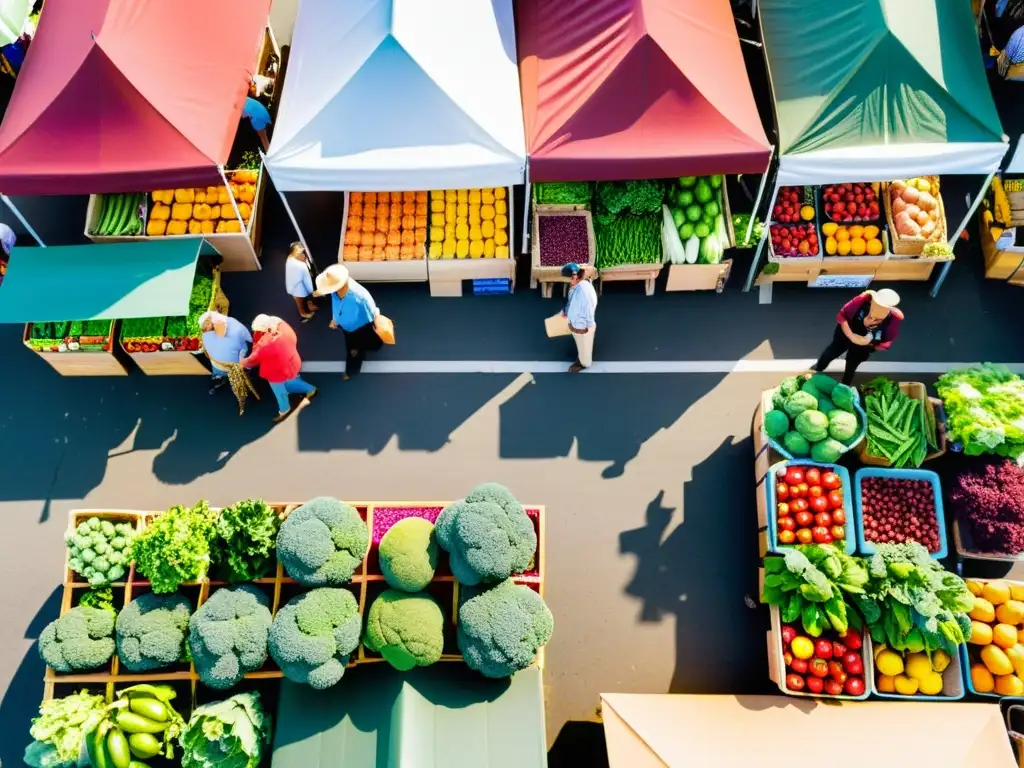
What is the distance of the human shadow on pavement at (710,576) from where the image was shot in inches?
276

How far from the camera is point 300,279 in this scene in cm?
802

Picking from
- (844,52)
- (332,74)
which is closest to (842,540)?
(844,52)

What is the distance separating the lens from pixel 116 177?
24.7 ft

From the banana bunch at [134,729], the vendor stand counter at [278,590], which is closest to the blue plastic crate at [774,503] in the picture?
the vendor stand counter at [278,590]

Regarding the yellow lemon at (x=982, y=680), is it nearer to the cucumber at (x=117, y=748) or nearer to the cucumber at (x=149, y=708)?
the cucumber at (x=149, y=708)

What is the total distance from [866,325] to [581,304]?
2945 millimetres

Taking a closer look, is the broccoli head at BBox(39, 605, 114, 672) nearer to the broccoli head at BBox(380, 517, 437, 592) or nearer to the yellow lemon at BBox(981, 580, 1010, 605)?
the broccoli head at BBox(380, 517, 437, 592)

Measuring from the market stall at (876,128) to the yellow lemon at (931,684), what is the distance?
15.1 feet

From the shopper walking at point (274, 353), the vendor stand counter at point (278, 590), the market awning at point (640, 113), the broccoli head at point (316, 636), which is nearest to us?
the broccoli head at point (316, 636)

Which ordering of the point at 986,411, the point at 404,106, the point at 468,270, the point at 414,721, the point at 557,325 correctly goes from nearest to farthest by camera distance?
the point at 414,721 → the point at 986,411 → the point at 404,106 → the point at 557,325 → the point at 468,270

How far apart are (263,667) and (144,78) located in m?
6.43

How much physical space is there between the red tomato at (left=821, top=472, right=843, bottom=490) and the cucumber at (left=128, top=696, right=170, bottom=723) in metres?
6.51

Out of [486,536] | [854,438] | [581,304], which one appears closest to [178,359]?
[486,536]

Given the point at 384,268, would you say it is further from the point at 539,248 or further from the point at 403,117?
the point at 539,248
